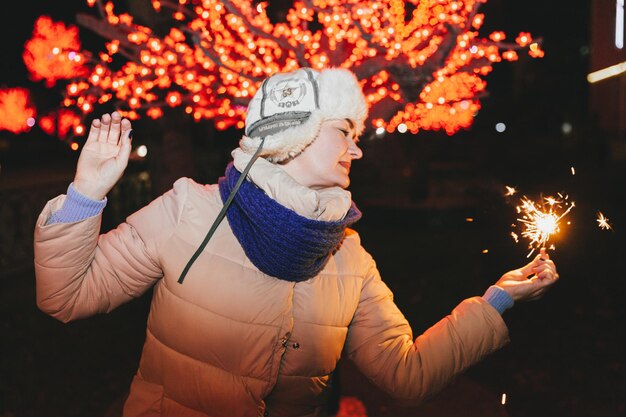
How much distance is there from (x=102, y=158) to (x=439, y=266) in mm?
7584

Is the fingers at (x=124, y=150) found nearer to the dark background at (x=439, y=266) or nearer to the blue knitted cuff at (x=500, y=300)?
the blue knitted cuff at (x=500, y=300)

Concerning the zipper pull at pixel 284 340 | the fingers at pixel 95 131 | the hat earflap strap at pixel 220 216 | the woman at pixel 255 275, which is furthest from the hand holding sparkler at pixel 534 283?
the fingers at pixel 95 131

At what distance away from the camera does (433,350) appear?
2.24 metres

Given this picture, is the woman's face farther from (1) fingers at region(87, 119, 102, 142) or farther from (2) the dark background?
(2) the dark background

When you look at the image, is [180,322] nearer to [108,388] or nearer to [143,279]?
[143,279]

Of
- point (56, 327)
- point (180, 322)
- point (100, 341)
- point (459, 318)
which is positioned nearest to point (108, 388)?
point (100, 341)

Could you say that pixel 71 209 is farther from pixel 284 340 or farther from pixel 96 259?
pixel 284 340

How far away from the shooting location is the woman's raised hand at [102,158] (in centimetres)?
190

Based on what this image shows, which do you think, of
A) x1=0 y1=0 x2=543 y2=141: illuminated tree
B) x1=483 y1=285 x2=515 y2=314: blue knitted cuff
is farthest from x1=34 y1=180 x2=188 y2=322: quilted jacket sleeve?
x1=0 y1=0 x2=543 y2=141: illuminated tree

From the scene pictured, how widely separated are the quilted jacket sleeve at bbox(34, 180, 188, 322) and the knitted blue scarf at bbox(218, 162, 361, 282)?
0.25 metres

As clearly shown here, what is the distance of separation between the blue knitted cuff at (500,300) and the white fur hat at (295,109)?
940mm

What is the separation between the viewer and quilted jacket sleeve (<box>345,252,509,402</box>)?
7.32 feet

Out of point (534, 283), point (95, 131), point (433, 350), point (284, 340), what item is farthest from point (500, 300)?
point (95, 131)

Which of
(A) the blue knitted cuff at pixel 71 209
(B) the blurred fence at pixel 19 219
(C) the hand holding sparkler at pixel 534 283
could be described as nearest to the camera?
(A) the blue knitted cuff at pixel 71 209
